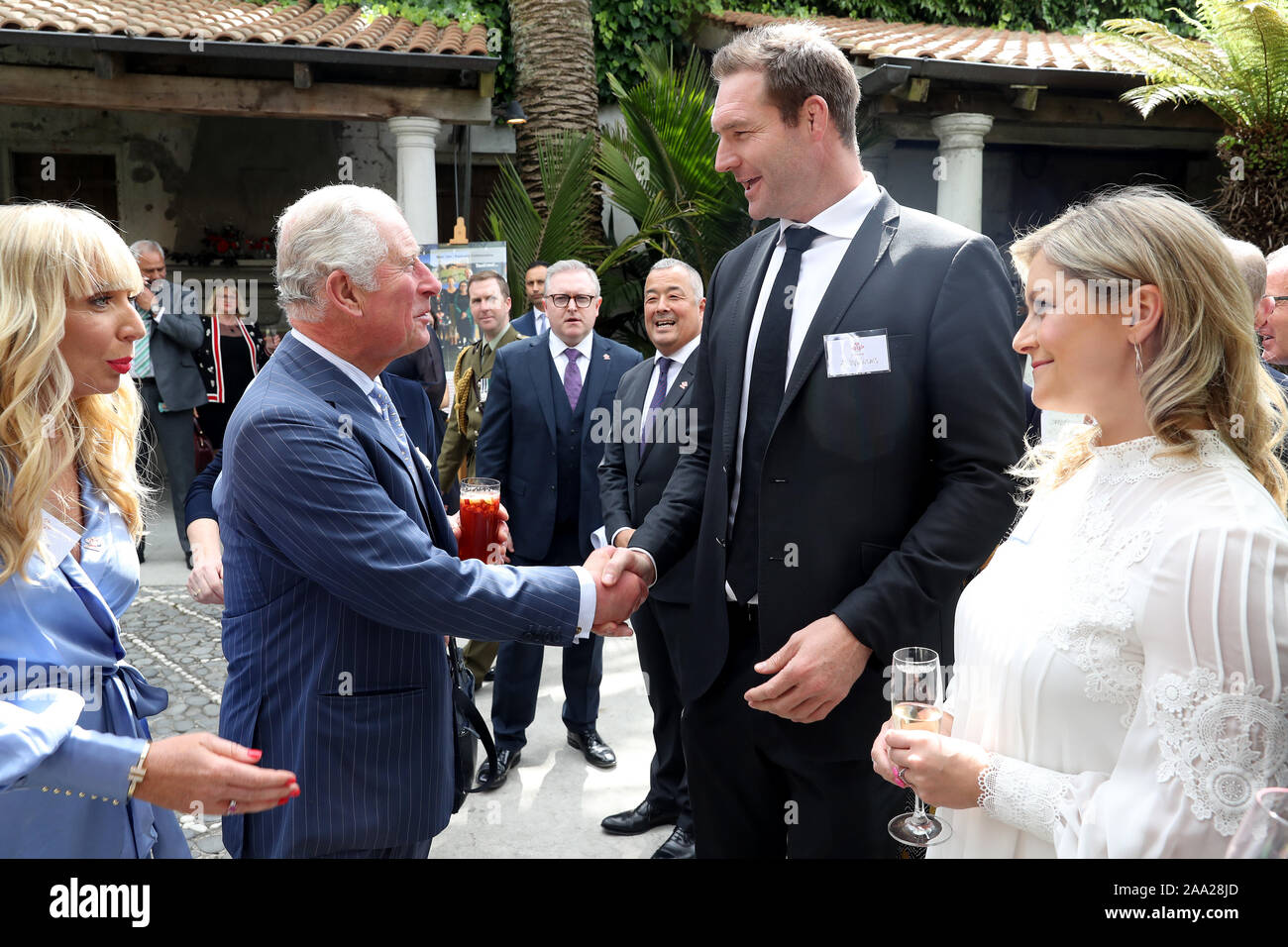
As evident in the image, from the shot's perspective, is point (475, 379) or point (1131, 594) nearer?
point (1131, 594)

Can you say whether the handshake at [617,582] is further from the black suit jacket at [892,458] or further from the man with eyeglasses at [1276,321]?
the man with eyeglasses at [1276,321]

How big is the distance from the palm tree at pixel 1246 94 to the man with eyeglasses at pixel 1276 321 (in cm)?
469

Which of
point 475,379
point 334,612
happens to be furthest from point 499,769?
point 334,612

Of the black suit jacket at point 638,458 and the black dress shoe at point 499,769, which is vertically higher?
the black suit jacket at point 638,458

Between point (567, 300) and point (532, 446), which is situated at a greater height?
point (567, 300)

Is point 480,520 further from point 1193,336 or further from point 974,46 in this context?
point 974,46

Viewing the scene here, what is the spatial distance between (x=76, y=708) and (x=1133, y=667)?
1.66 meters

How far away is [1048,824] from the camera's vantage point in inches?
60.2

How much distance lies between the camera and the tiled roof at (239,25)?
866cm


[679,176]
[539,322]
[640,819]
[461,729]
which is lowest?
[640,819]

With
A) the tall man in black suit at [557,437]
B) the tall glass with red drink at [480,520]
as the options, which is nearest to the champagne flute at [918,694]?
the tall glass with red drink at [480,520]

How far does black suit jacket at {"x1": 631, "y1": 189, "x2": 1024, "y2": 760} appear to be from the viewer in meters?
2.00

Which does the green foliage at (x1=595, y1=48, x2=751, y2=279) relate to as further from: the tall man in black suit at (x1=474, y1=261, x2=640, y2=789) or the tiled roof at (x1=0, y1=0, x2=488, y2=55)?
the tall man in black suit at (x1=474, y1=261, x2=640, y2=789)

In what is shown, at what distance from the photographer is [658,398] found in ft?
14.4
